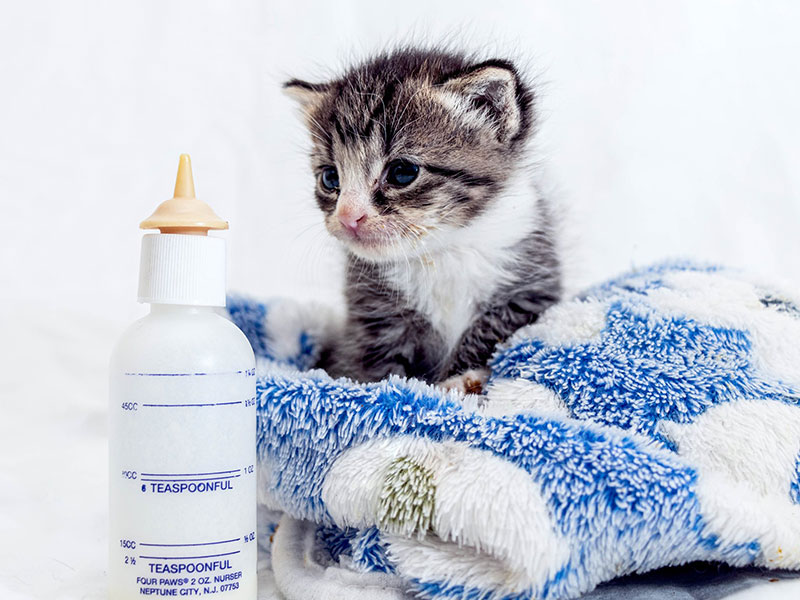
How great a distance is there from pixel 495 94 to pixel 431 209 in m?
0.24

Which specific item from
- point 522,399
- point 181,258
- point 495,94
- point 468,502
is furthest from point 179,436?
point 495,94

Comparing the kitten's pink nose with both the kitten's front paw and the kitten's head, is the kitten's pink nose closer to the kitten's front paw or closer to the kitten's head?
the kitten's head

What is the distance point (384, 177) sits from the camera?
4.88 feet

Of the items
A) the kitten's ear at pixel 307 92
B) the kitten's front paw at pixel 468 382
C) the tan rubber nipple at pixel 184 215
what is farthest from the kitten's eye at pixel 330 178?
the tan rubber nipple at pixel 184 215

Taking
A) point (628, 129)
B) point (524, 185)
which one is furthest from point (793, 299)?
point (628, 129)

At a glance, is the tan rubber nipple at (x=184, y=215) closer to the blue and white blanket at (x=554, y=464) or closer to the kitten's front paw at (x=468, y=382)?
the blue and white blanket at (x=554, y=464)

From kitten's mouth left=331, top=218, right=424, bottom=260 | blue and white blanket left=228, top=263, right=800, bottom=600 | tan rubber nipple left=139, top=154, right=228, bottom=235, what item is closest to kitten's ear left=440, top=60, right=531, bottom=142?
kitten's mouth left=331, top=218, right=424, bottom=260

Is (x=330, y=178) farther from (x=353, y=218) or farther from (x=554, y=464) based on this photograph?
(x=554, y=464)

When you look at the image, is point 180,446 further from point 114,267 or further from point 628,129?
point 628,129

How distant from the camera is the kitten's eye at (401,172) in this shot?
58.4 inches

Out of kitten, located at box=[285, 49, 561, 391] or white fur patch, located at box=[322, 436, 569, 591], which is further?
kitten, located at box=[285, 49, 561, 391]

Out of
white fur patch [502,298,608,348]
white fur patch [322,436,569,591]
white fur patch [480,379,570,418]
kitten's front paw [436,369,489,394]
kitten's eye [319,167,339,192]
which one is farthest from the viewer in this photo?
kitten's eye [319,167,339,192]

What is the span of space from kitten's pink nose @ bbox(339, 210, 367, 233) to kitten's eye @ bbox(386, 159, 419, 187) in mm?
92

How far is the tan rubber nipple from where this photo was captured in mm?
1014
